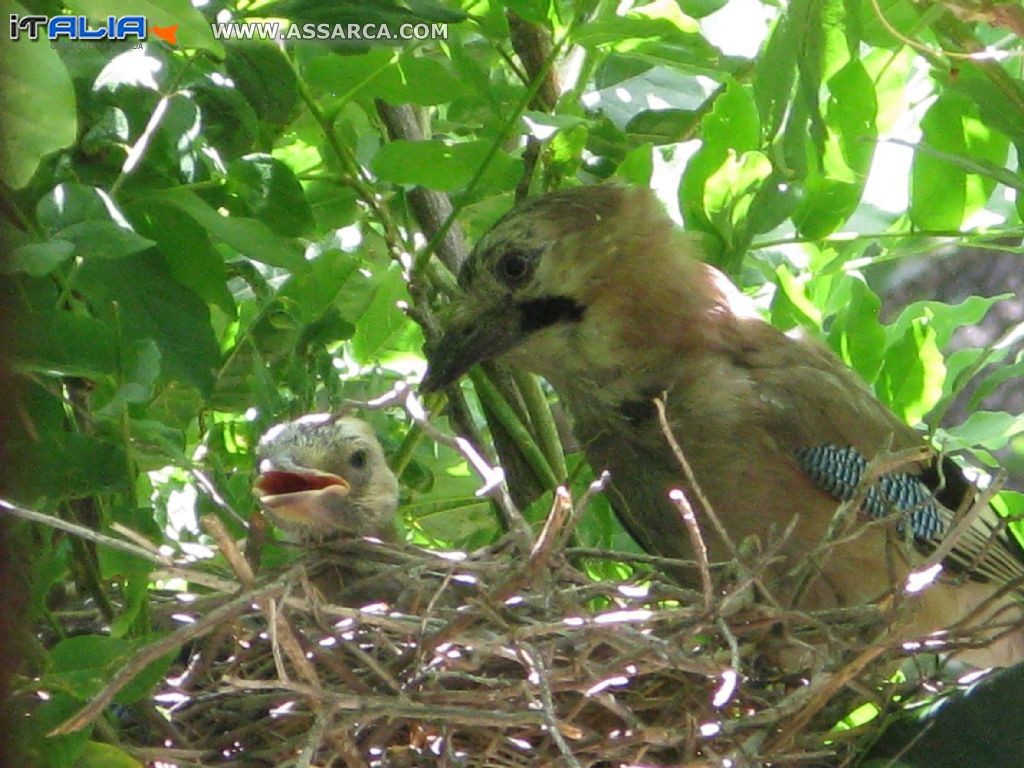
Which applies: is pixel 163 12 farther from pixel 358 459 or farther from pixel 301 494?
pixel 358 459

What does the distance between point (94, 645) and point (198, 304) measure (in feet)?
1.53

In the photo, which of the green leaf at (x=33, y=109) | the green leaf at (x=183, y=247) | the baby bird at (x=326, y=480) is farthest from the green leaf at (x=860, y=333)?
the green leaf at (x=33, y=109)

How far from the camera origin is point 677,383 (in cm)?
238

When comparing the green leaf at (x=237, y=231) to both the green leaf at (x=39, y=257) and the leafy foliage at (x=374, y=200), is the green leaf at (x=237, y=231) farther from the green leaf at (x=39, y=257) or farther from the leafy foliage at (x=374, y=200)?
the green leaf at (x=39, y=257)

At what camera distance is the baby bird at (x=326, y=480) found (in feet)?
6.72

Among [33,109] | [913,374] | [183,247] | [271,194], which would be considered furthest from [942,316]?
[33,109]

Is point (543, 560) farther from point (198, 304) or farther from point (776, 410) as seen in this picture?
point (776, 410)

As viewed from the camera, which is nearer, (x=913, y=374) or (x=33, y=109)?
(x=33, y=109)

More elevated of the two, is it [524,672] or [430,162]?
[430,162]

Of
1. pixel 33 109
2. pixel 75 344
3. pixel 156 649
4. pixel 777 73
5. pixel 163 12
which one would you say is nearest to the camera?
pixel 33 109

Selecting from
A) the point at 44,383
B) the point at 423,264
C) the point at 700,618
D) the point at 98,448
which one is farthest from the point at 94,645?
the point at 423,264

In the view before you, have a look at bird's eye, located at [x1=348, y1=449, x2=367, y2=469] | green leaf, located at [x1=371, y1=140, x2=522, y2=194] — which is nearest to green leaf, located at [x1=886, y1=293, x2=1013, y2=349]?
green leaf, located at [x1=371, y1=140, x2=522, y2=194]

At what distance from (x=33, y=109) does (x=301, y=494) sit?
939 mm

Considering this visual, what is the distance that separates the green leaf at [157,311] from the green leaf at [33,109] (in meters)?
0.57
